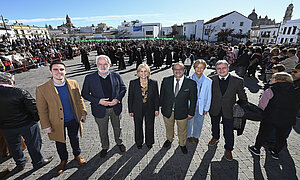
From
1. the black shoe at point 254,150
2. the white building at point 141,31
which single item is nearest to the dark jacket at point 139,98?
the black shoe at point 254,150

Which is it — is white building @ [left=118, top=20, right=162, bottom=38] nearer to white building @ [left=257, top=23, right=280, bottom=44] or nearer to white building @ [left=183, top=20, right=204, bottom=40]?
white building @ [left=183, top=20, right=204, bottom=40]

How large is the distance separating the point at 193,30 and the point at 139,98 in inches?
2587

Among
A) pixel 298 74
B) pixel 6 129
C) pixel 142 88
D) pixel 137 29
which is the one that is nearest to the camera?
pixel 6 129

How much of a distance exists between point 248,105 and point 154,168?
7.67ft

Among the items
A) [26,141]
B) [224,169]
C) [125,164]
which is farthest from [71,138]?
[224,169]

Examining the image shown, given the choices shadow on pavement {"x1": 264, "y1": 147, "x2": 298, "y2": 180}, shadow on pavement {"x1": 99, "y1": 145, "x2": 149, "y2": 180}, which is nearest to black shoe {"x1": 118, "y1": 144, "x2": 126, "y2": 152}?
shadow on pavement {"x1": 99, "y1": 145, "x2": 149, "y2": 180}

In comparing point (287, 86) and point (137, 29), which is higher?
point (137, 29)

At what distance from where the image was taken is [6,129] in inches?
99.0

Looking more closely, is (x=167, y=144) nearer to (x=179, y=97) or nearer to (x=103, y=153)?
(x=179, y=97)

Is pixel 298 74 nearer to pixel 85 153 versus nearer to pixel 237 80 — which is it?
pixel 237 80

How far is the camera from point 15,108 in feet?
7.93

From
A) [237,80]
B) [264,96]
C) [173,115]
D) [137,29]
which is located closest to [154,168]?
[173,115]

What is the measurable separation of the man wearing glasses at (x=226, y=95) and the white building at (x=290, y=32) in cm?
5002

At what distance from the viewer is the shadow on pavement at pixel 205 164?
277 centimetres
